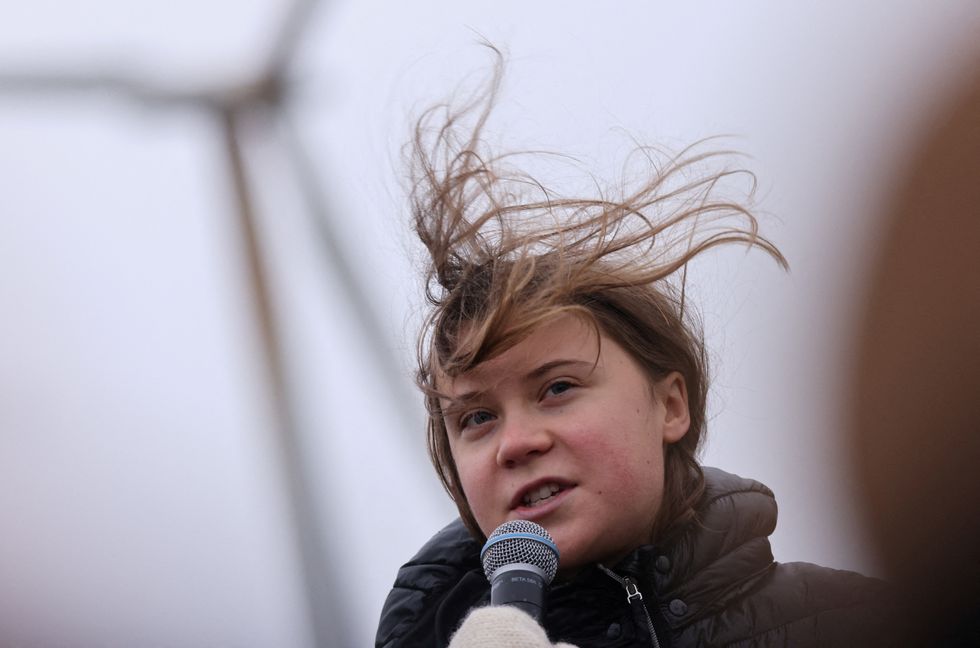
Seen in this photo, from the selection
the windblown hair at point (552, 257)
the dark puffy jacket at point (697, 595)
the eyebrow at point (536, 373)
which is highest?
the windblown hair at point (552, 257)

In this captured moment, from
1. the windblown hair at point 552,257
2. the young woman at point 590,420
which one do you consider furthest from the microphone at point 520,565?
the windblown hair at point 552,257

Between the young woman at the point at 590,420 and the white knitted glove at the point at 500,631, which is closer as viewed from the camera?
the white knitted glove at the point at 500,631

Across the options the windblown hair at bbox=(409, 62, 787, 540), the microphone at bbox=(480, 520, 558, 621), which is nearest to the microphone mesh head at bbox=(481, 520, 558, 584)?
the microphone at bbox=(480, 520, 558, 621)

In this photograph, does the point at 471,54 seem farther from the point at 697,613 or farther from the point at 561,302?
the point at 697,613

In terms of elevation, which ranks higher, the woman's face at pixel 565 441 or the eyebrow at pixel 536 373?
the eyebrow at pixel 536 373

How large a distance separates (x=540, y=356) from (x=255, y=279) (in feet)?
1.89

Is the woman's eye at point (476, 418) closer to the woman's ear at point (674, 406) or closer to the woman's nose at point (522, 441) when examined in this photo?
the woman's nose at point (522, 441)

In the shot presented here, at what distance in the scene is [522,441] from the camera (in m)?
0.94

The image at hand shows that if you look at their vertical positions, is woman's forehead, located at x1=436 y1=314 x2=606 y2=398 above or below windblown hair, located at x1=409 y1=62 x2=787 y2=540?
below

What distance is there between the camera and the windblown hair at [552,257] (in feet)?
3.39

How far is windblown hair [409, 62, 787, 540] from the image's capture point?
1.03 metres

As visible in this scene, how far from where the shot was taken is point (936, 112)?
1.23 metres

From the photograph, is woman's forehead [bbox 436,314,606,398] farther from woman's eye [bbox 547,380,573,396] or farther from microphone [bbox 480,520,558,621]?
microphone [bbox 480,520,558,621]

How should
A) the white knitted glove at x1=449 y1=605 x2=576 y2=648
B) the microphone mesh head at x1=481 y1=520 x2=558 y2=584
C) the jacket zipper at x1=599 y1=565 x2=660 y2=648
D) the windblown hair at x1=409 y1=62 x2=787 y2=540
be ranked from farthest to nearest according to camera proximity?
1. the windblown hair at x1=409 y1=62 x2=787 y2=540
2. the jacket zipper at x1=599 y1=565 x2=660 y2=648
3. the microphone mesh head at x1=481 y1=520 x2=558 y2=584
4. the white knitted glove at x1=449 y1=605 x2=576 y2=648
